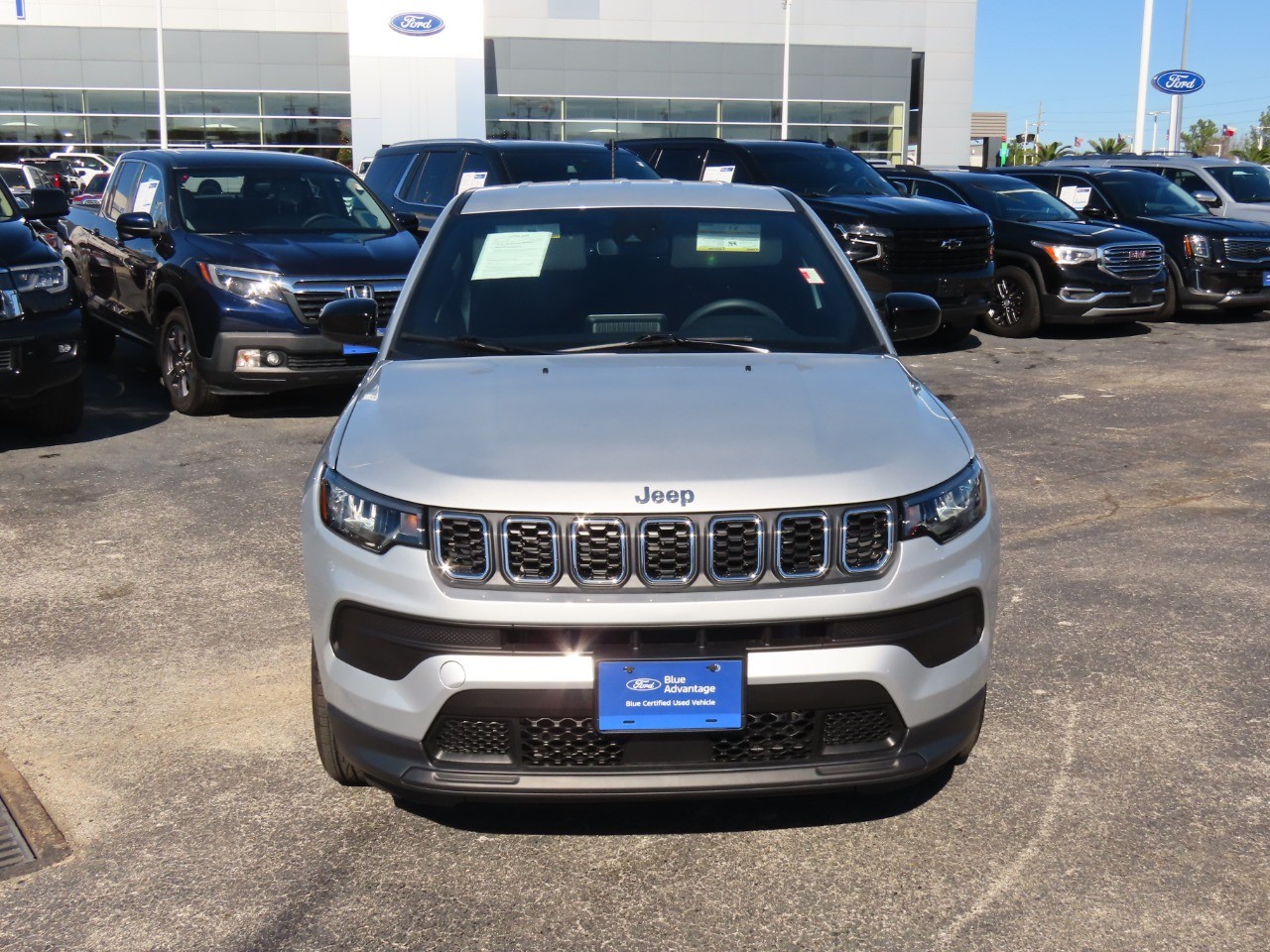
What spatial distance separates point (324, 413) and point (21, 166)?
749 inches

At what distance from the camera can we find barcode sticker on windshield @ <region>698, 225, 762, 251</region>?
4.74 metres

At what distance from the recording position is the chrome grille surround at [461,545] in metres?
3.13

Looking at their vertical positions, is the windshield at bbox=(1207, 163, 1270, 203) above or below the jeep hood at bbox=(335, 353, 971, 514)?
above

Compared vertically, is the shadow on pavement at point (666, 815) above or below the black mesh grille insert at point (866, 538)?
below

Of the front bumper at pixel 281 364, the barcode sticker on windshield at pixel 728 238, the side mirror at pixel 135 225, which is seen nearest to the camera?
the barcode sticker on windshield at pixel 728 238

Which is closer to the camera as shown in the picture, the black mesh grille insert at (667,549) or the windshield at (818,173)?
the black mesh grille insert at (667,549)

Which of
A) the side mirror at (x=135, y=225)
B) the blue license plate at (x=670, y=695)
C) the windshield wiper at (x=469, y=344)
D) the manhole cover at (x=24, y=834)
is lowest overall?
the manhole cover at (x=24, y=834)

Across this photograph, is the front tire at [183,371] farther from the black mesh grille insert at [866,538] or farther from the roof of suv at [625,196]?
the black mesh grille insert at [866,538]

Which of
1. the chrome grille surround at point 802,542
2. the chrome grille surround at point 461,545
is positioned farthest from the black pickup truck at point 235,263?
the chrome grille surround at point 802,542

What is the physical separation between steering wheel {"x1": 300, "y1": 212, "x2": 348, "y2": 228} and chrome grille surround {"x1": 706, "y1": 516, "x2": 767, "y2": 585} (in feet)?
24.6

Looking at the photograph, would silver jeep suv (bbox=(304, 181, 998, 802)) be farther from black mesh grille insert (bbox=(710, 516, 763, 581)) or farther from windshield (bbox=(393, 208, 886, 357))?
windshield (bbox=(393, 208, 886, 357))

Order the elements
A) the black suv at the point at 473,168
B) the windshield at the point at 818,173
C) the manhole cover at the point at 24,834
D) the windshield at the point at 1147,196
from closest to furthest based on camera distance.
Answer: the manhole cover at the point at 24,834 < the black suv at the point at 473,168 < the windshield at the point at 818,173 < the windshield at the point at 1147,196

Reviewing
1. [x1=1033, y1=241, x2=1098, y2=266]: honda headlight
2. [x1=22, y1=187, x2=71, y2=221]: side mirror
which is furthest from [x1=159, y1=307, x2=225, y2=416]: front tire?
[x1=1033, y1=241, x2=1098, y2=266]: honda headlight

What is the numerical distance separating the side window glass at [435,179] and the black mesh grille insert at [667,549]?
9603 millimetres
